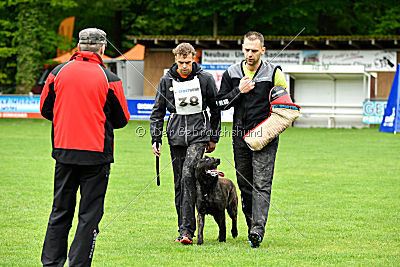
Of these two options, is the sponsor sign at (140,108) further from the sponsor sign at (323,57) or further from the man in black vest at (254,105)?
the man in black vest at (254,105)

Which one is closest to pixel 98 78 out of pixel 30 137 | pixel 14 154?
pixel 14 154

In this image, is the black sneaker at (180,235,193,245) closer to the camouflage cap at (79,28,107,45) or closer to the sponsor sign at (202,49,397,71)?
the camouflage cap at (79,28,107,45)

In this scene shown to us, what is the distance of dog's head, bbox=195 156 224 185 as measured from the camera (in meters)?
7.32

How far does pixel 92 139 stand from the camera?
534 cm

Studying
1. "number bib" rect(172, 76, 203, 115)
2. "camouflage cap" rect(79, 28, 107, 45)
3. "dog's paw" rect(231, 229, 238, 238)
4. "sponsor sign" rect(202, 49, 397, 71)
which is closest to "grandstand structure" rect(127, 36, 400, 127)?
"sponsor sign" rect(202, 49, 397, 71)

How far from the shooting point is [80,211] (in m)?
5.45

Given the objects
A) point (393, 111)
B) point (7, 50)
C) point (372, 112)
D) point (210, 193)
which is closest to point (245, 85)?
point (210, 193)

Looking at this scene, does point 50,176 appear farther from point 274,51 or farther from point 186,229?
point 274,51

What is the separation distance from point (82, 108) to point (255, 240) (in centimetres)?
268

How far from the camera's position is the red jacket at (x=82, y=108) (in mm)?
5301

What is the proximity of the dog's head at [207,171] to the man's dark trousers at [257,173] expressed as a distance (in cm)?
31

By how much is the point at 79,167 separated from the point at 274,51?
2822 centimetres

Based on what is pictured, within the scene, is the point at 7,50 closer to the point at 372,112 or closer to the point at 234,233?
the point at 372,112

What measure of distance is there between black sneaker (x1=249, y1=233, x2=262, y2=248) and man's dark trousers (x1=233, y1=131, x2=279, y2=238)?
0.21 ft
